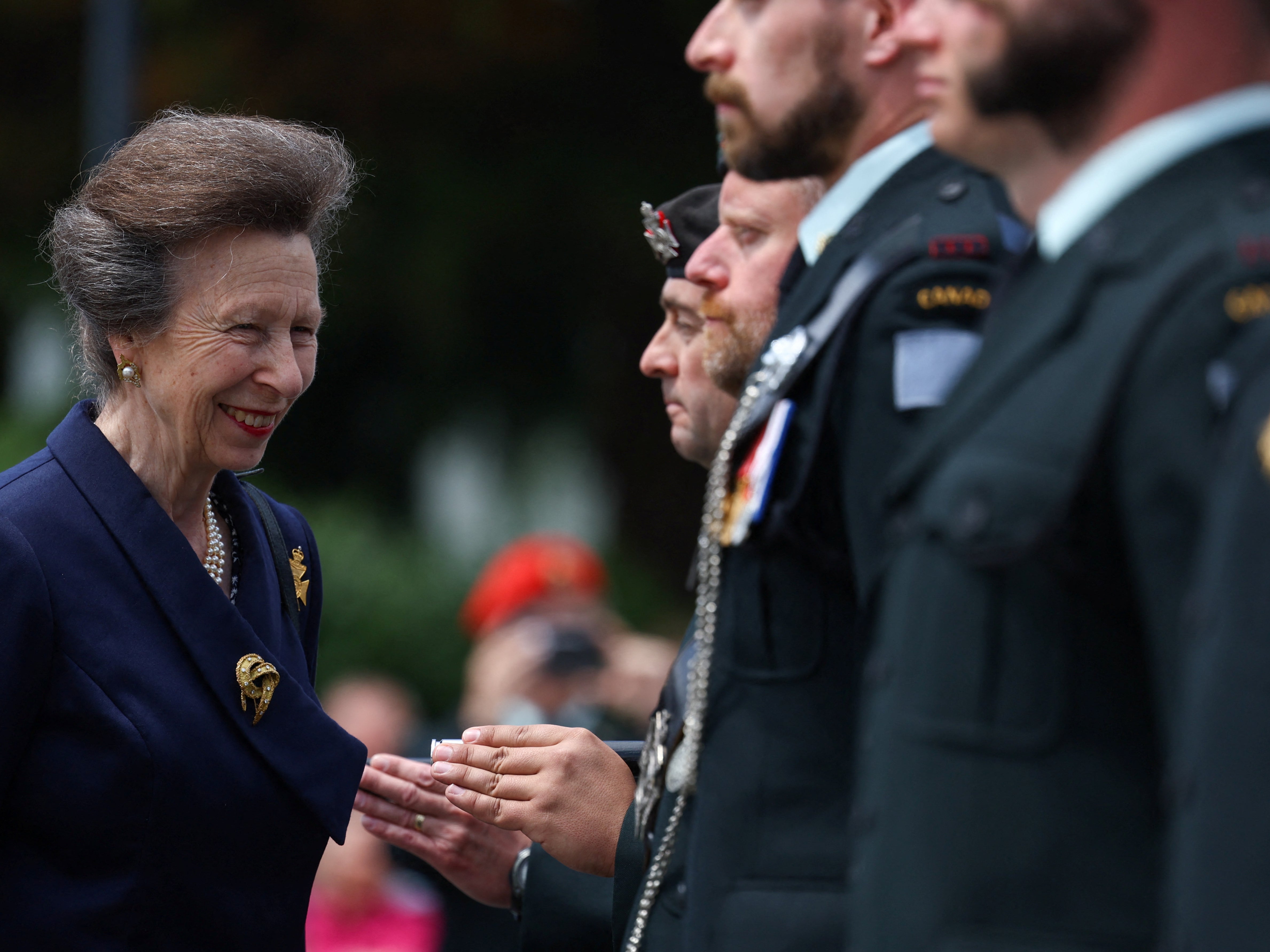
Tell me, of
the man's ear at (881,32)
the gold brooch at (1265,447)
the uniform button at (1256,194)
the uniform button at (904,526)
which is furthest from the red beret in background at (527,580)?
the gold brooch at (1265,447)

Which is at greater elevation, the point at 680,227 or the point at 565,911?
the point at 680,227

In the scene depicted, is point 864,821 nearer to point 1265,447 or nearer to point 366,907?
point 1265,447

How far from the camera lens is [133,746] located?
8.55 feet

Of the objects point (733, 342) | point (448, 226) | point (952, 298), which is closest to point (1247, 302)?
point (952, 298)

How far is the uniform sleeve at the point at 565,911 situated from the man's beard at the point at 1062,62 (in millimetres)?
1879

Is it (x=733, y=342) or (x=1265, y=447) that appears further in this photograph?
(x=733, y=342)

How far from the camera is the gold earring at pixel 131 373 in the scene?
2.98 metres

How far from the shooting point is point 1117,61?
4.69 ft

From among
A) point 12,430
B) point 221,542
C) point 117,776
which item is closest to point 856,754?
point 117,776

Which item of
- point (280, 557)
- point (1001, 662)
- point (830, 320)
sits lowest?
point (1001, 662)

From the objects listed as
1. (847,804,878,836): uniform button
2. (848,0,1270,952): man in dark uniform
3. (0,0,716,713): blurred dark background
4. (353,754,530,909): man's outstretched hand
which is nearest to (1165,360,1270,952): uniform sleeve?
(848,0,1270,952): man in dark uniform

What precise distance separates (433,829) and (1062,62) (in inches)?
83.6

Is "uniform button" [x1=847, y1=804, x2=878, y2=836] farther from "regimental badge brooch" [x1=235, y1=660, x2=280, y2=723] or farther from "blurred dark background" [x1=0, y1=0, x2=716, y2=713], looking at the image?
"blurred dark background" [x1=0, y1=0, x2=716, y2=713]

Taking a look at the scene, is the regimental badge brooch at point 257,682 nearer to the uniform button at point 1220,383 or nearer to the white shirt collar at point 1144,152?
the white shirt collar at point 1144,152
